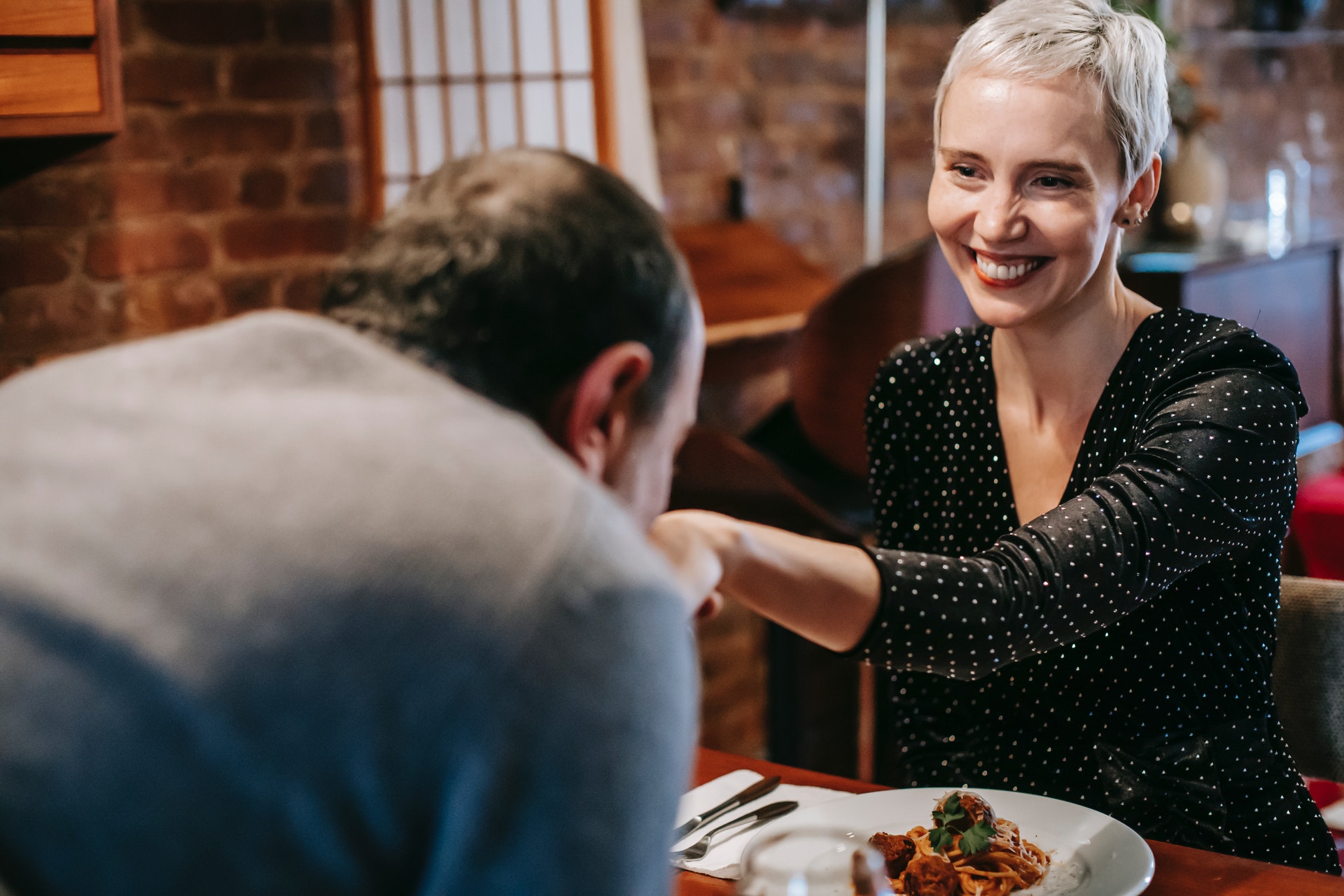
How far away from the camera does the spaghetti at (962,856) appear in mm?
1040

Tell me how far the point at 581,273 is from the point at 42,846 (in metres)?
0.39

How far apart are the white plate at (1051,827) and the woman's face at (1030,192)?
0.54 meters

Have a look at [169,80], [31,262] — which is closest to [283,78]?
[169,80]

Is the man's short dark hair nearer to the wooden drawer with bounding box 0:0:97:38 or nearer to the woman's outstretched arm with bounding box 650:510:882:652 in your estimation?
the woman's outstretched arm with bounding box 650:510:882:652

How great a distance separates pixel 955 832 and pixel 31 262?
1788 mm

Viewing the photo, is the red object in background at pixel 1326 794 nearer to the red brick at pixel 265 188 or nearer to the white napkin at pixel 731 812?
the white napkin at pixel 731 812

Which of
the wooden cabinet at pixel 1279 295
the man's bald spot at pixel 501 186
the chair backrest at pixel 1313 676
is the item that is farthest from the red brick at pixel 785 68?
the man's bald spot at pixel 501 186

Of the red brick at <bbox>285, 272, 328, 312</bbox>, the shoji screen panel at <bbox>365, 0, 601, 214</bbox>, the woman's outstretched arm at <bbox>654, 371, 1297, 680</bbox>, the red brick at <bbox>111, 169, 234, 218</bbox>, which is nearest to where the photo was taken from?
the woman's outstretched arm at <bbox>654, 371, 1297, 680</bbox>

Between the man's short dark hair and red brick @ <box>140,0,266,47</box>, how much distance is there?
1.81 meters

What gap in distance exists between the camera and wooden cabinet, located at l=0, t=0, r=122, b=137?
170cm

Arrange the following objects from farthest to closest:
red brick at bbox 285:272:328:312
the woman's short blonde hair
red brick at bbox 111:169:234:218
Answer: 1. red brick at bbox 285:272:328:312
2. red brick at bbox 111:169:234:218
3. the woman's short blonde hair

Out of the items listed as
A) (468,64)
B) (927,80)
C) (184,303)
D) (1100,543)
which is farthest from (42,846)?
(927,80)

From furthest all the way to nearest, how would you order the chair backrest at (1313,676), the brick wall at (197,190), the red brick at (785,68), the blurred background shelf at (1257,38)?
the blurred background shelf at (1257,38), the red brick at (785,68), the brick wall at (197,190), the chair backrest at (1313,676)

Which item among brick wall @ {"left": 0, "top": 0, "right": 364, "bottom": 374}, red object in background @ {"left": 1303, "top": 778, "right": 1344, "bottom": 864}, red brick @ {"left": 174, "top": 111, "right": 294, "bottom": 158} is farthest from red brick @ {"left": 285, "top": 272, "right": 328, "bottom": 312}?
red object in background @ {"left": 1303, "top": 778, "right": 1344, "bottom": 864}
